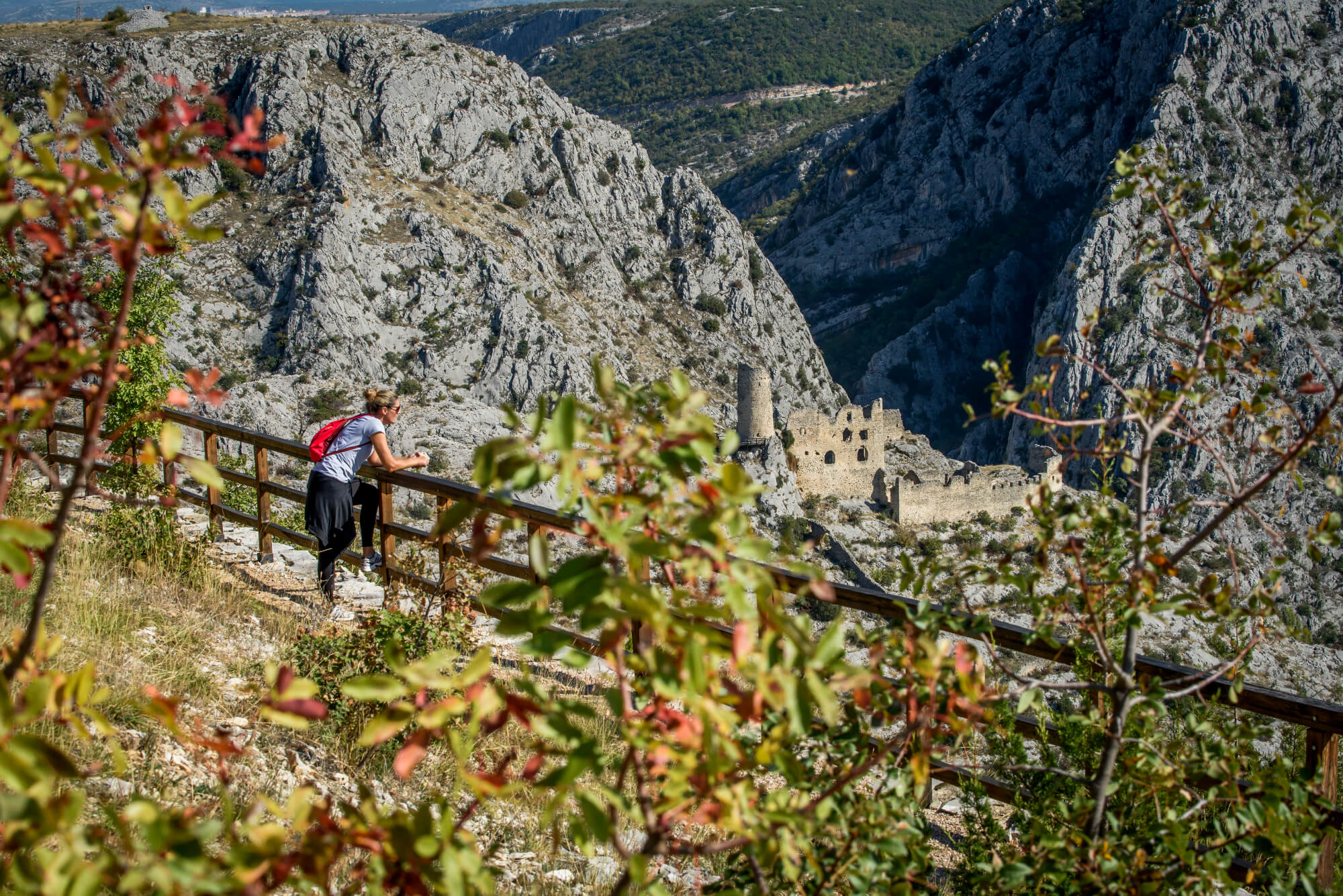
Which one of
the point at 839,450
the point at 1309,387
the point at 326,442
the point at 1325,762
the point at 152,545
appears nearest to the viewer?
the point at 1309,387

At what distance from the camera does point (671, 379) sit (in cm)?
131

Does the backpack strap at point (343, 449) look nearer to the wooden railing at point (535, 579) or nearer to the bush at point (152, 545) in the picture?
the wooden railing at point (535, 579)

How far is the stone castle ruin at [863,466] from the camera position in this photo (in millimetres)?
36875

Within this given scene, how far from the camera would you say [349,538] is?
16.6 feet

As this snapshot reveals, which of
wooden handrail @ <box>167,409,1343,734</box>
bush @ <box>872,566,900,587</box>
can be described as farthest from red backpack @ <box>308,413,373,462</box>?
bush @ <box>872,566,900,587</box>

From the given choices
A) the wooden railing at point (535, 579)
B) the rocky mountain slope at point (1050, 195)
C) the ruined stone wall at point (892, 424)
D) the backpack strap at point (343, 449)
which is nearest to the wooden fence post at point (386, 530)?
the wooden railing at point (535, 579)

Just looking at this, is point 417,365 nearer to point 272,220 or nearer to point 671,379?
point 272,220

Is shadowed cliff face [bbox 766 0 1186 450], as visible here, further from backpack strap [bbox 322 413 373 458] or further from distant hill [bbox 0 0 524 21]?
distant hill [bbox 0 0 524 21]

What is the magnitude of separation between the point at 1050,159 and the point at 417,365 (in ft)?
144

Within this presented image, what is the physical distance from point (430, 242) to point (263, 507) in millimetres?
38450

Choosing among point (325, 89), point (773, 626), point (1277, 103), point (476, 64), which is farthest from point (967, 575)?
point (1277, 103)

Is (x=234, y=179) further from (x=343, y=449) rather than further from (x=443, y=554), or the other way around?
(x=443, y=554)

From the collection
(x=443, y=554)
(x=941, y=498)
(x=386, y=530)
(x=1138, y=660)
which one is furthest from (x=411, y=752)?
(x=941, y=498)

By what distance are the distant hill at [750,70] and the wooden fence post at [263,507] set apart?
8427 cm
